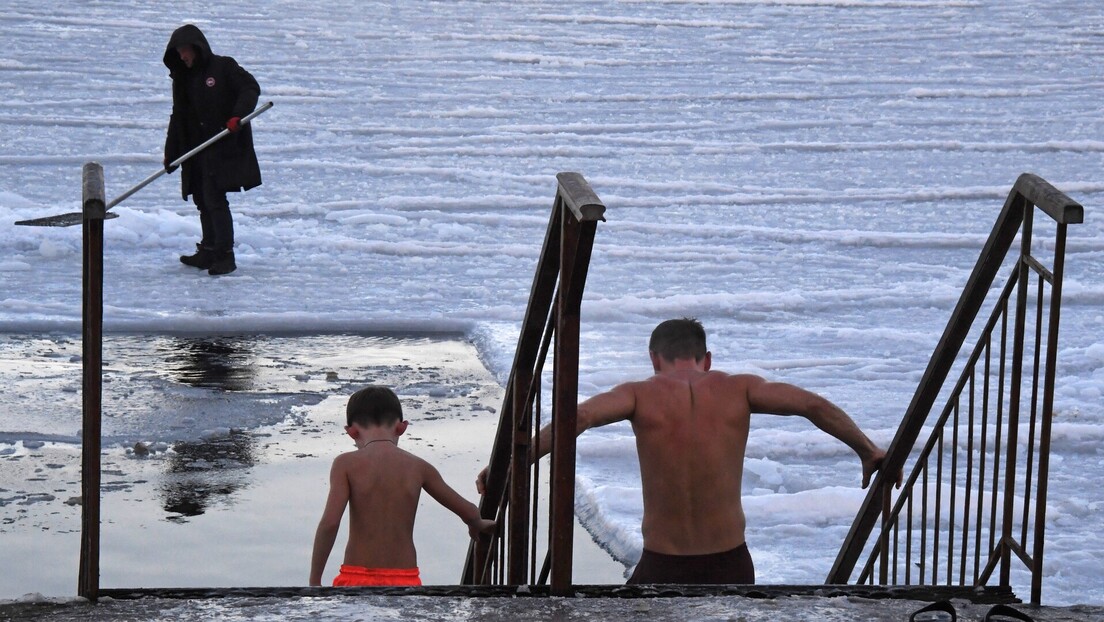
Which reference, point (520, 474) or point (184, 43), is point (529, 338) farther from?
point (184, 43)

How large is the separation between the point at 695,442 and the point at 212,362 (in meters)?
5.15

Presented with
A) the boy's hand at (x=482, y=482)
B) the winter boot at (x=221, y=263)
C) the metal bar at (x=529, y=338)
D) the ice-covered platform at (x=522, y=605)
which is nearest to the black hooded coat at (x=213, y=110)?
the winter boot at (x=221, y=263)

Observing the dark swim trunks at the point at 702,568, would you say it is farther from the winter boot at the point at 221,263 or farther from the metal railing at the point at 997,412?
the winter boot at the point at 221,263

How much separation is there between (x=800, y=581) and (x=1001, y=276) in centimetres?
666

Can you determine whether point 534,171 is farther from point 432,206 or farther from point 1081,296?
point 1081,296

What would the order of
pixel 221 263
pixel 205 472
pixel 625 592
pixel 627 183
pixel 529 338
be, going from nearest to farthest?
1. pixel 625 592
2. pixel 529 338
3. pixel 205 472
4. pixel 221 263
5. pixel 627 183

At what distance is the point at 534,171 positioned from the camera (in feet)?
52.9

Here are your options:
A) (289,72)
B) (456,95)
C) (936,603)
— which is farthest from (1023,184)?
(289,72)

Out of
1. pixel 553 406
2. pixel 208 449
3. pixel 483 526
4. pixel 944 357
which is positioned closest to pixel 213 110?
pixel 208 449

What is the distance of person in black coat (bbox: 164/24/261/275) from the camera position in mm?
10141

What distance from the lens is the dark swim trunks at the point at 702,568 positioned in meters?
4.41

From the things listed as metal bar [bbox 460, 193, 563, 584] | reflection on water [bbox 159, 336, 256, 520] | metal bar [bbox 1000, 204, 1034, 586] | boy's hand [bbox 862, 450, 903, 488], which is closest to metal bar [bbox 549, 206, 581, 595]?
metal bar [bbox 460, 193, 563, 584]

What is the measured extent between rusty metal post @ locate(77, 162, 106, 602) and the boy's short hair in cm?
123

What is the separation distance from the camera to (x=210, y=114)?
10.3m
